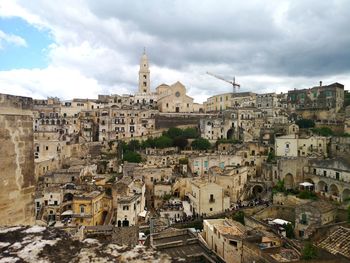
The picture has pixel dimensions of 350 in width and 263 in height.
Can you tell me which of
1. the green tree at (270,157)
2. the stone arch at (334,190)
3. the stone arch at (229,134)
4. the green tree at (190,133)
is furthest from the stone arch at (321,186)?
the stone arch at (229,134)

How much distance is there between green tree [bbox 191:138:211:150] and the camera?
49.1 m

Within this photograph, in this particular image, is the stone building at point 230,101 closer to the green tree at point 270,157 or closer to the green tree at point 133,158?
the green tree at point 270,157

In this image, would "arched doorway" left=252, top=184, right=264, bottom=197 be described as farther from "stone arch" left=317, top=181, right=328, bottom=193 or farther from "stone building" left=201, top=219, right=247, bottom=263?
"stone building" left=201, top=219, right=247, bottom=263

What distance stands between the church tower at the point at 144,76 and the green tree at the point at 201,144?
32412 mm

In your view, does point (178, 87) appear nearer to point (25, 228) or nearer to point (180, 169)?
point (180, 169)

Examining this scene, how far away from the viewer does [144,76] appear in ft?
261

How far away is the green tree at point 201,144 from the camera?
4912 cm

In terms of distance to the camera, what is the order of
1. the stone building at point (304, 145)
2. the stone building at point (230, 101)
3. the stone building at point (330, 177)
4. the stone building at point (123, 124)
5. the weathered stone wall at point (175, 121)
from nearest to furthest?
the stone building at point (330, 177) → the stone building at point (304, 145) → the stone building at point (123, 124) → the weathered stone wall at point (175, 121) → the stone building at point (230, 101)

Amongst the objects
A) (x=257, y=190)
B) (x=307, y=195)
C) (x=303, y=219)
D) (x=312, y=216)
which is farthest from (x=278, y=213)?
(x=257, y=190)

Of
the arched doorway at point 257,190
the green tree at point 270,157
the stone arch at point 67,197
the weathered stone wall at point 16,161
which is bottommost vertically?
the arched doorway at point 257,190

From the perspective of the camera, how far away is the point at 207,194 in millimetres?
29906

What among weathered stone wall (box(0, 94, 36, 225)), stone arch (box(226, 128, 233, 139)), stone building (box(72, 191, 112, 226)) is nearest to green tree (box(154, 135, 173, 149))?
stone arch (box(226, 128, 233, 139))

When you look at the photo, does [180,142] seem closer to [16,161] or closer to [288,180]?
[288,180]

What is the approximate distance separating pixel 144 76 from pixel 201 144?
34990mm
